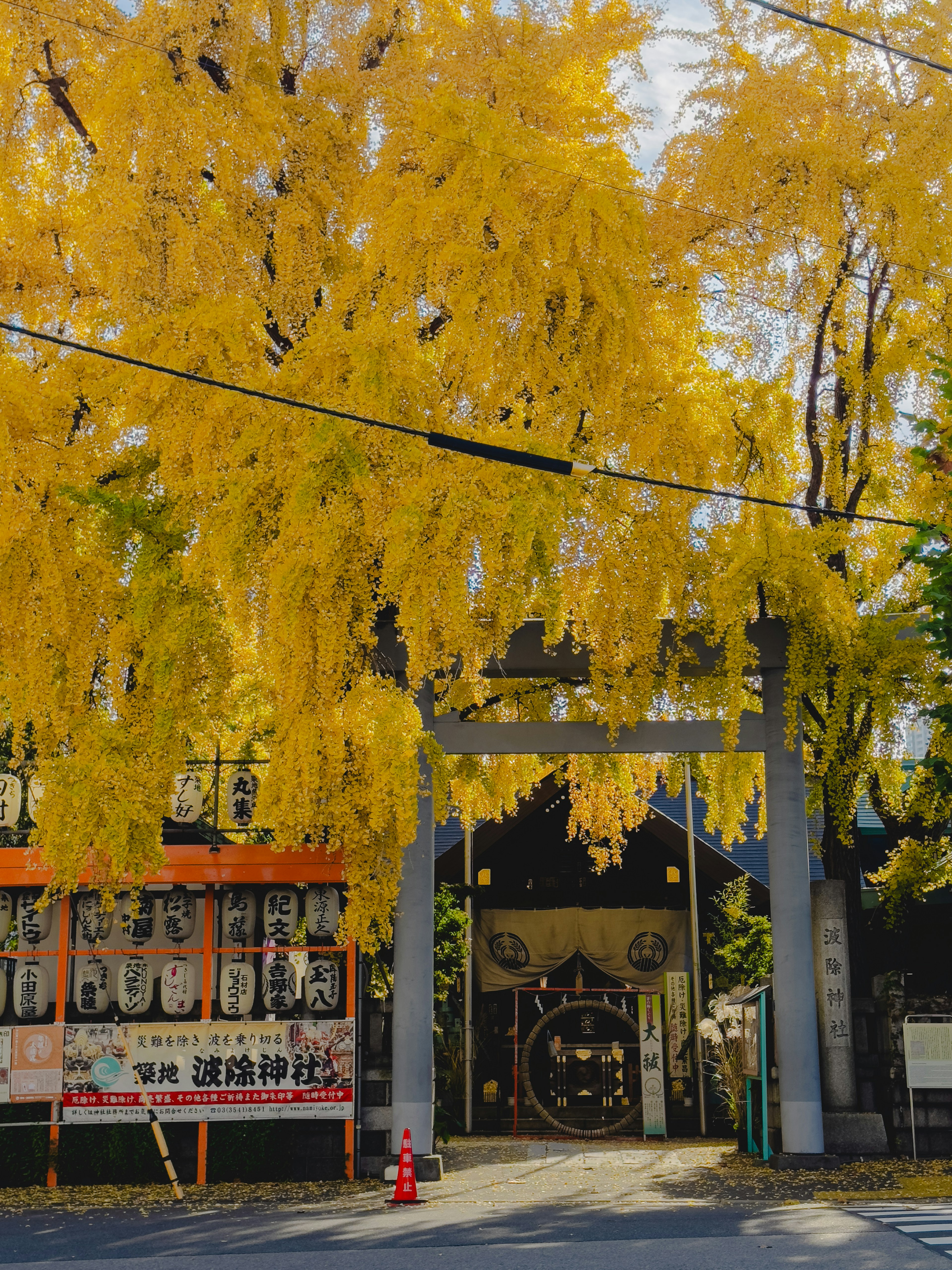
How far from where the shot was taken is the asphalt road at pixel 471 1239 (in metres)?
6.99

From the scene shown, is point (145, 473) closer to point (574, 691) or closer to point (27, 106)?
point (27, 106)

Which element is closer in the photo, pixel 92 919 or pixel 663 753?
pixel 92 919

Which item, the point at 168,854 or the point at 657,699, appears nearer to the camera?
the point at 168,854

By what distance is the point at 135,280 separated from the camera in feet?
32.7

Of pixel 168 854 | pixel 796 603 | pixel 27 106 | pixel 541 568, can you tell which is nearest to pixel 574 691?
pixel 796 603

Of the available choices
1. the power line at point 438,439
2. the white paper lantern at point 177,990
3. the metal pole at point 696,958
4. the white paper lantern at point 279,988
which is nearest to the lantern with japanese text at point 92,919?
the white paper lantern at point 177,990

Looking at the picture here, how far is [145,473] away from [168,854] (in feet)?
11.0

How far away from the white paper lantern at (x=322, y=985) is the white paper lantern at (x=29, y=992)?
2.33 m

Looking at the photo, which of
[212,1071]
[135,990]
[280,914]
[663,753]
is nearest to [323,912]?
[280,914]

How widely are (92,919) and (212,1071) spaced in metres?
1.73

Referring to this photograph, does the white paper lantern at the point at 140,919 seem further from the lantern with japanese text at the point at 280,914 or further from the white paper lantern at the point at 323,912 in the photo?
the white paper lantern at the point at 323,912

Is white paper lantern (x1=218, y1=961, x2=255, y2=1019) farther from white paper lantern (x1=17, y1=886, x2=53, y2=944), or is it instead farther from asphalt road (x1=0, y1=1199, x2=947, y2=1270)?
asphalt road (x1=0, y1=1199, x2=947, y2=1270)

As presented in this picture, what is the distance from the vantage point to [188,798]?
11398 mm

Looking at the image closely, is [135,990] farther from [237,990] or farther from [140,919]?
[237,990]
